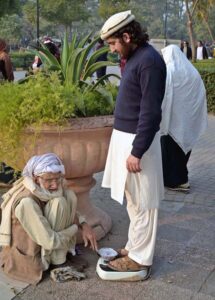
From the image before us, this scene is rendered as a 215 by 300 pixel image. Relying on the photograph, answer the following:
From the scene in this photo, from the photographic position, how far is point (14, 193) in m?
3.35

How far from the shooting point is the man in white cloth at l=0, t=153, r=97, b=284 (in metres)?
3.19

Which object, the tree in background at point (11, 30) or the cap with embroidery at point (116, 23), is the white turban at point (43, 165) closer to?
the cap with embroidery at point (116, 23)

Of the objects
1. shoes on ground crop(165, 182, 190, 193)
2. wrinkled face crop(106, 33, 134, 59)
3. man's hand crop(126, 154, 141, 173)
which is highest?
wrinkled face crop(106, 33, 134, 59)

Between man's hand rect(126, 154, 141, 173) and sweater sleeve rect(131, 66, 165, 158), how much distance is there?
8 centimetres

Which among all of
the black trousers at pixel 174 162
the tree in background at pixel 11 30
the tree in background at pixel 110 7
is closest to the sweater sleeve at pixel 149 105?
the black trousers at pixel 174 162

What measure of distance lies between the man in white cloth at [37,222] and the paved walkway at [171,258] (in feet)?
0.57

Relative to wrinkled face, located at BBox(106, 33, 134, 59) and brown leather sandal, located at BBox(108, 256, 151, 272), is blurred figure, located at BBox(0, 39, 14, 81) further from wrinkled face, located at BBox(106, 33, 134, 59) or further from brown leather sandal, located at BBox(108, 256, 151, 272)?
brown leather sandal, located at BBox(108, 256, 151, 272)

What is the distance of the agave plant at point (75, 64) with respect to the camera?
12.3ft

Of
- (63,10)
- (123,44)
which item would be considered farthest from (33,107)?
(63,10)

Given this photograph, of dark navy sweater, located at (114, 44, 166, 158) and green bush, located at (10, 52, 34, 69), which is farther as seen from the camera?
green bush, located at (10, 52, 34, 69)

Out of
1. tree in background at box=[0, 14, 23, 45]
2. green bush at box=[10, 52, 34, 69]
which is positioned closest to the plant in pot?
green bush at box=[10, 52, 34, 69]

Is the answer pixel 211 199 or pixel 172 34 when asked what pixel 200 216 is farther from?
pixel 172 34

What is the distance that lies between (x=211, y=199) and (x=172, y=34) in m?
93.1

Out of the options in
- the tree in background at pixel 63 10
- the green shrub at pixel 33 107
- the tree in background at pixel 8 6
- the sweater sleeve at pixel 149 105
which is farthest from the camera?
the tree in background at pixel 63 10
